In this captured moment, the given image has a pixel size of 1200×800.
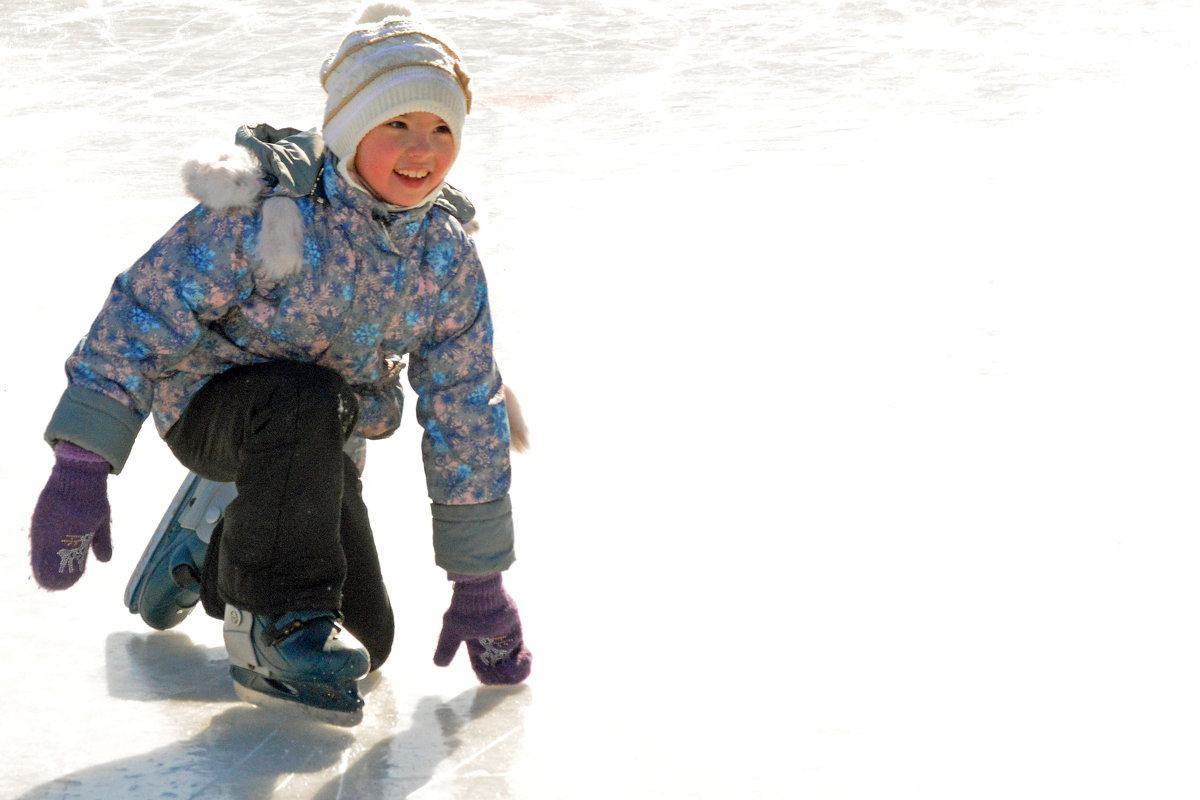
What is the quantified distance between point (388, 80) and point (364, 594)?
0.51m

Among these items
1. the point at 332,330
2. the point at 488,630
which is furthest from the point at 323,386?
the point at 488,630

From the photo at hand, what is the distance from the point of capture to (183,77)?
463cm

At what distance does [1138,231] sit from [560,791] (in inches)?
88.6

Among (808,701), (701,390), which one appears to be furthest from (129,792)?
(701,390)

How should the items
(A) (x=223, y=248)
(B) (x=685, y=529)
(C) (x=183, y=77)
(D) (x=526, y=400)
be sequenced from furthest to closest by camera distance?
(C) (x=183, y=77) < (D) (x=526, y=400) < (B) (x=685, y=529) < (A) (x=223, y=248)

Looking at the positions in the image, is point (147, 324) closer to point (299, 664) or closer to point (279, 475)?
point (279, 475)

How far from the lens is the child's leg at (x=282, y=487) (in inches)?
54.4

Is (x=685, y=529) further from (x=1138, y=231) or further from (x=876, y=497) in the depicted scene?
(x=1138, y=231)

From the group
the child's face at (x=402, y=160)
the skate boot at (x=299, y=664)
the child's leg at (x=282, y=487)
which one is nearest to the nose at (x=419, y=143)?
the child's face at (x=402, y=160)

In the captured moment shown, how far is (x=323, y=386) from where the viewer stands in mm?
1436

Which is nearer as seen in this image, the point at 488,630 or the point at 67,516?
the point at 67,516

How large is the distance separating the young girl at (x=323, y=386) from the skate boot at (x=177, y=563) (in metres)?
0.01

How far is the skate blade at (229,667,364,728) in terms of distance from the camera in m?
1.35

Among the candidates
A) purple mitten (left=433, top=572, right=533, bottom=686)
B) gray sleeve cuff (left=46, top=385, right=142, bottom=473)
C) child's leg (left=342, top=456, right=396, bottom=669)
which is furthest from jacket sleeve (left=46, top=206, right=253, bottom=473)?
purple mitten (left=433, top=572, right=533, bottom=686)
